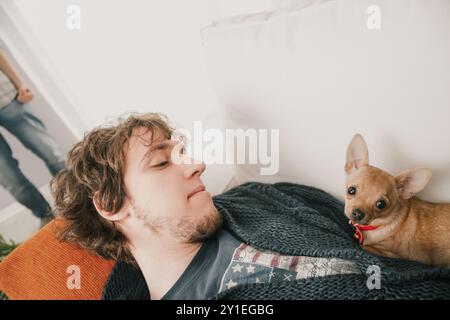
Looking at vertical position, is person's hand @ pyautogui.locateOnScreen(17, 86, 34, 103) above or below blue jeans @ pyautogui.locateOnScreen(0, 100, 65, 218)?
above

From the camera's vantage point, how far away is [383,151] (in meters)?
1.16

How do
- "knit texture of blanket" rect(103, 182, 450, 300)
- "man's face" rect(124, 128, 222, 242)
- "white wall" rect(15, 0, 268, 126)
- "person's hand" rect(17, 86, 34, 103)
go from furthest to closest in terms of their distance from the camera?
"person's hand" rect(17, 86, 34, 103), "white wall" rect(15, 0, 268, 126), "man's face" rect(124, 128, 222, 242), "knit texture of blanket" rect(103, 182, 450, 300)

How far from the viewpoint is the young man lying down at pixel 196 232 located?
1.01 meters

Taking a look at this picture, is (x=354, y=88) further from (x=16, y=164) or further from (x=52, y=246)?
(x=16, y=164)

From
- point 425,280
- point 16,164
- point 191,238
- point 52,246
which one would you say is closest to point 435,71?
point 425,280

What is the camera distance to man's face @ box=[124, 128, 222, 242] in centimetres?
119

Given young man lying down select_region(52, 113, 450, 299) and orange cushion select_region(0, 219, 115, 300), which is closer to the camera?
young man lying down select_region(52, 113, 450, 299)

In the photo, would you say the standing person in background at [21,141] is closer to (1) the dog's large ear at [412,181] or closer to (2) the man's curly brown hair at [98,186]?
(2) the man's curly brown hair at [98,186]

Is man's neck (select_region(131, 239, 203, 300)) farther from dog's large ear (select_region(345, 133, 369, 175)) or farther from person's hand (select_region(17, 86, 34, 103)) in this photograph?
person's hand (select_region(17, 86, 34, 103))

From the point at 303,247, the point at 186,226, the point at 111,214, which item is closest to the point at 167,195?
the point at 186,226

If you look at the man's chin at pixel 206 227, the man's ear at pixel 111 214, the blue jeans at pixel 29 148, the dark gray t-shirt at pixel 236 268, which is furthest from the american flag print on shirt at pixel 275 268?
the blue jeans at pixel 29 148

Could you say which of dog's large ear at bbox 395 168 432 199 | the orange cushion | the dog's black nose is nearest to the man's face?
the orange cushion

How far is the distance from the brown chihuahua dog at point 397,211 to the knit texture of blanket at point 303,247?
12 centimetres

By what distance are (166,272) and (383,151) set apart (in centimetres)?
89
